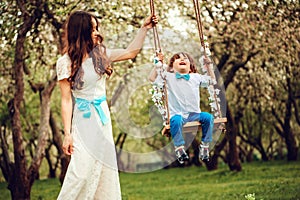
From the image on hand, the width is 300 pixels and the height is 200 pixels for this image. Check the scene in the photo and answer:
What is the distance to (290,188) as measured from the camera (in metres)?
11.7

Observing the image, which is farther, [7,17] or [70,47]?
[7,17]

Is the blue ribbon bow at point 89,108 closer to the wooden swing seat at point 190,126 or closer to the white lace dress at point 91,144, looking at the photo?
the white lace dress at point 91,144

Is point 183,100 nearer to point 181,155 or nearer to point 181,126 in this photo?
point 181,126

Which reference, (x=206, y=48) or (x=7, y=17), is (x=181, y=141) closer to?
(x=206, y=48)

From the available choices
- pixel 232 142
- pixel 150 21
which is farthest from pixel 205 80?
pixel 232 142

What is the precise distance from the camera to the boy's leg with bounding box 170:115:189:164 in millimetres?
7027

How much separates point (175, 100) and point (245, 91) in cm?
1372

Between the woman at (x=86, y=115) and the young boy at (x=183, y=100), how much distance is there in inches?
50.0

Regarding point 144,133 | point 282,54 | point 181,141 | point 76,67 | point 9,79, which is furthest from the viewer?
point 144,133

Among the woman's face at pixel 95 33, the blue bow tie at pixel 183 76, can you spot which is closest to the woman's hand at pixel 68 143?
the woman's face at pixel 95 33

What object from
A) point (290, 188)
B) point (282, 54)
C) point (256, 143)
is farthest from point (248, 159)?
point (290, 188)

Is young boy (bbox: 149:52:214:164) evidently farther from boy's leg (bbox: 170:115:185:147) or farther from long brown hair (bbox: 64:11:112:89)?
long brown hair (bbox: 64:11:112:89)

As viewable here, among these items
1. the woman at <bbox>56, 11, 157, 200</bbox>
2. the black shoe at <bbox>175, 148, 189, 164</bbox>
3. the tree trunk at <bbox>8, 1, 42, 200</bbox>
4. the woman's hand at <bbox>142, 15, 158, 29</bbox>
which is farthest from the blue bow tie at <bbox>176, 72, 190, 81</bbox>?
the tree trunk at <bbox>8, 1, 42, 200</bbox>

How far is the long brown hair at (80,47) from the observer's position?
5.77 metres
